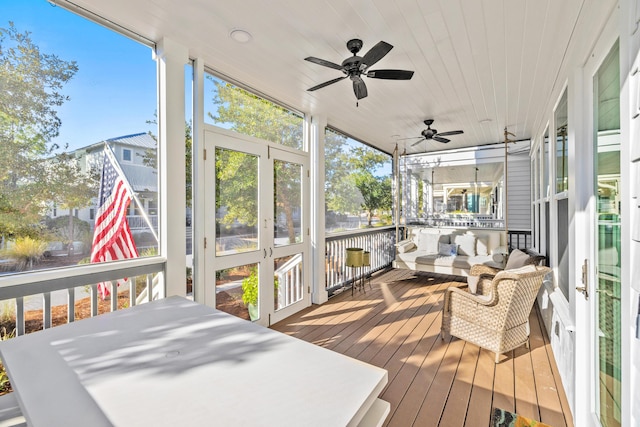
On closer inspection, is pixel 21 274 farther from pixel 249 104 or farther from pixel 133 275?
pixel 249 104

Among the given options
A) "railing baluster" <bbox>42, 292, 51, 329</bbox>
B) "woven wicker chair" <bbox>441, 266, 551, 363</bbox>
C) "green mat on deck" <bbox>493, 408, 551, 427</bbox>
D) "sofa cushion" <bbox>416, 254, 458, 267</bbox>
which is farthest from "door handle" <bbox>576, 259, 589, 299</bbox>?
"sofa cushion" <bbox>416, 254, 458, 267</bbox>

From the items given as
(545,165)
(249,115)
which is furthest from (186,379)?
(545,165)

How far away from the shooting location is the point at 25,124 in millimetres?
1876

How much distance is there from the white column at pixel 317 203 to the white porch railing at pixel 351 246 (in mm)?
399

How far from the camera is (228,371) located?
0.95 metres

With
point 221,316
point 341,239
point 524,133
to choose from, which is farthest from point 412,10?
point 524,133

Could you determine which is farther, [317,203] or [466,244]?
[466,244]

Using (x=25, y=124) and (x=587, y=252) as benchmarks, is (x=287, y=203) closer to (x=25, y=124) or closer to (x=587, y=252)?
(x=25, y=124)

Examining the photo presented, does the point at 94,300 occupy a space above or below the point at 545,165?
below

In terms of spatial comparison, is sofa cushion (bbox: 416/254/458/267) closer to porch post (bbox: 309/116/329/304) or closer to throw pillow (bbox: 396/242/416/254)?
throw pillow (bbox: 396/242/416/254)

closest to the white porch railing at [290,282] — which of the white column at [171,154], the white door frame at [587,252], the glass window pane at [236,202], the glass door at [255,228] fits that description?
the glass door at [255,228]

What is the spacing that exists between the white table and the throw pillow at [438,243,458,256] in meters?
5.13

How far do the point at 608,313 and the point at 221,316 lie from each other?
6.39 feet

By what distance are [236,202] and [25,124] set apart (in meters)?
1.71
